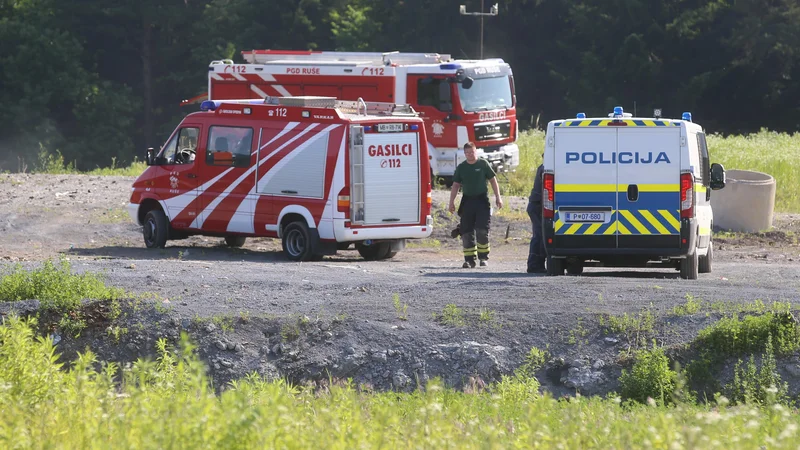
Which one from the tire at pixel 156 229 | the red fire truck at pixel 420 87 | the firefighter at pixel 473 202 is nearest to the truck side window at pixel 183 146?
the tire at pixel 156 229

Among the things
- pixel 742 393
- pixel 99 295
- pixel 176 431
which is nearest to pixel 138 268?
pixel 99 295

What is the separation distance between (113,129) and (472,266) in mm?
39868

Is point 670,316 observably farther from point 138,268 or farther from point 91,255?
point 91,255

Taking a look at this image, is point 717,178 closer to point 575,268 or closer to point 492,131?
point 575,268

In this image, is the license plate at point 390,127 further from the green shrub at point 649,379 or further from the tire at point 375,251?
the green shrub at point 649,379

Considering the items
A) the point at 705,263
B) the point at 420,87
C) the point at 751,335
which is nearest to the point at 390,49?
the point at 420,87

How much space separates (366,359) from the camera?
1028cm

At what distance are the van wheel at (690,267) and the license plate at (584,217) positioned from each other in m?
1.22

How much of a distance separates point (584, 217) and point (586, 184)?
394mm

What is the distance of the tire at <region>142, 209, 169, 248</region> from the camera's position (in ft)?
59.8

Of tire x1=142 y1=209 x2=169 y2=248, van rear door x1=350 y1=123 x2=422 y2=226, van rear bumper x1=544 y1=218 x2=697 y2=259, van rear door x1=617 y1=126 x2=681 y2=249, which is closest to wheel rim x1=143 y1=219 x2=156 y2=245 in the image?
tire x1=142 y1=209 x2=169 y2=248

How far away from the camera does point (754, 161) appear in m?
28.0

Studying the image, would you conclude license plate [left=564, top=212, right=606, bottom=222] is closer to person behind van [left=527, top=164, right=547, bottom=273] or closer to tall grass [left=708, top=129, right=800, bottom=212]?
person behind van [left=527, top=164, right=547, bottom=273]

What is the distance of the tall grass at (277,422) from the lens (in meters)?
5.42
